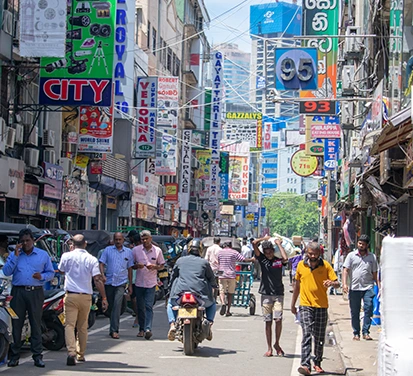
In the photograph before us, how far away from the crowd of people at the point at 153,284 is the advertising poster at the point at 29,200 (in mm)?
10349

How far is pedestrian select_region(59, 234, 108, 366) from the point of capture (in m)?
12.3

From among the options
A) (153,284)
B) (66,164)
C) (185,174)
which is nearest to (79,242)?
(153,284)

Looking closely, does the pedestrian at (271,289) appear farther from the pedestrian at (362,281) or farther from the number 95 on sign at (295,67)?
the number 95 on sign at (295,67)

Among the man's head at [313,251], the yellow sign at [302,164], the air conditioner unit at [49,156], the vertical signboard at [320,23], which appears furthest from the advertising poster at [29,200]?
the yellow sign at [302,164]

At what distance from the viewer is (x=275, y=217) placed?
555 feet

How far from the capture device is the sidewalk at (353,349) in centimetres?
1237

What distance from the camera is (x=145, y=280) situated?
15.9 meters

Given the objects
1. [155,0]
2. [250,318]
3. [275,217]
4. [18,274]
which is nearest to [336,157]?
[155,0]

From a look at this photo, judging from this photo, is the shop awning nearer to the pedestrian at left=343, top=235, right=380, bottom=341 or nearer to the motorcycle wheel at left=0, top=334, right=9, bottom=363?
the pedestrian at left=343, top=235, right=380, bottom=341

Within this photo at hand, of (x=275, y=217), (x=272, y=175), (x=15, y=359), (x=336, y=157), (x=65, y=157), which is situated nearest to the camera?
(x=15, y=359)

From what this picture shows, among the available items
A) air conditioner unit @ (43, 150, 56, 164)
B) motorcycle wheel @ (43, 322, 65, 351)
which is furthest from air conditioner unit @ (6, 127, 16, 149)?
motorcycle wheel @ (43, 322, 65, 351)

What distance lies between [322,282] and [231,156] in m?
84.5

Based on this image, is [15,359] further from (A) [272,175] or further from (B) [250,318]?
(A) [272,175]

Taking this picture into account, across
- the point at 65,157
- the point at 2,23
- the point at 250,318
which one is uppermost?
the point at 2,23
